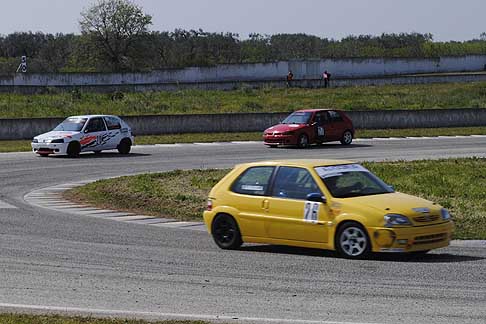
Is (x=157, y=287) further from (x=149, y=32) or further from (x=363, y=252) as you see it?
(x=149, y=32)

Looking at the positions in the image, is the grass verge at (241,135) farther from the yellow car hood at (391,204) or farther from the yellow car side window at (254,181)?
the yellow car hood at (391,204)

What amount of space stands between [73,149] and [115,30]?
2725 inches

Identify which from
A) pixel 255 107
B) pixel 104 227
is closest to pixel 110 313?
pixel 104 227

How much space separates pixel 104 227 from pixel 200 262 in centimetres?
430

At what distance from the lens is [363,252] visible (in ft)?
43.2

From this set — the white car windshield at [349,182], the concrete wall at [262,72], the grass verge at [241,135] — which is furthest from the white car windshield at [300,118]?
the concrete wall at [262,72]

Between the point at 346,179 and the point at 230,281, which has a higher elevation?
the point at 346,179

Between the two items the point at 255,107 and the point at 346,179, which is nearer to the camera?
the point at 346,179

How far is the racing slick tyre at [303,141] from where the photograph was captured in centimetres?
3712

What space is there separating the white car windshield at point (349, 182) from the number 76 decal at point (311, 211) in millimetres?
286

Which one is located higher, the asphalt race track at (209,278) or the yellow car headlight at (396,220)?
the yellow car headlight at (396,220)

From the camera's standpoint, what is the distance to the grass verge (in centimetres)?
4032

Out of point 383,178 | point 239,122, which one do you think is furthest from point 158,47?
point 383,178

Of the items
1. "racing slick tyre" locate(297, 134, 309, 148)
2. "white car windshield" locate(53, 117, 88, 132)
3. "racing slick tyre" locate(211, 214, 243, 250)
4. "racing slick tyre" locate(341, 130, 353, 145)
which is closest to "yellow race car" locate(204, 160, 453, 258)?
"racing slick tyre" locate(211, 214, 243, 250)
